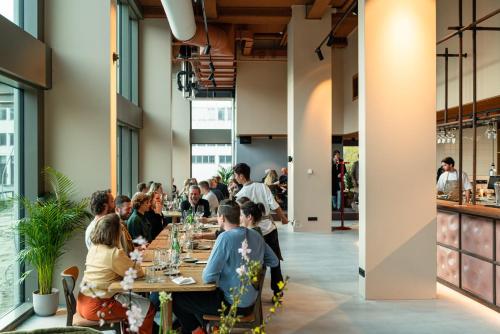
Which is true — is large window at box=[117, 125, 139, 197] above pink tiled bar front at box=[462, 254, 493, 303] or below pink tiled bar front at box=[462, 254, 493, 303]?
above

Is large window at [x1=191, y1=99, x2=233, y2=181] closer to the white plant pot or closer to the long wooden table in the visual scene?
the white plant pot

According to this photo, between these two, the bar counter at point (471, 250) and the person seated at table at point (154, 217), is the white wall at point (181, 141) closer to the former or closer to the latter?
the person seated at table at point (154, 217)

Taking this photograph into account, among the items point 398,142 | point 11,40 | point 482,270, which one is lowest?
point 482,270

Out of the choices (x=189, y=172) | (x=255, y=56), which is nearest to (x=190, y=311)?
(x=255, y=56)

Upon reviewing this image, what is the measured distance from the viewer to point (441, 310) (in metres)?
5.31

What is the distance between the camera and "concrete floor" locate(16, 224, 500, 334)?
4.73 meters

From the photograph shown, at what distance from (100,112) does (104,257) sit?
9.03 ft

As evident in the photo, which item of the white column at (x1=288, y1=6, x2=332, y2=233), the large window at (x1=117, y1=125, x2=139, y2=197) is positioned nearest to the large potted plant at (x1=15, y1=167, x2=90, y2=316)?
the large window at (x1=117, y1=125, x2=139, y2=197)

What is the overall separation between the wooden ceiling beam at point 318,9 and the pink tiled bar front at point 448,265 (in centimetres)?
616

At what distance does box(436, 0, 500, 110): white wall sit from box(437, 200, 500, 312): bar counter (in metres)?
3.23

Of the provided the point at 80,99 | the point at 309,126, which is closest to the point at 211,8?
the point at 309,126

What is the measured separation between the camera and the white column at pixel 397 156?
5750mm

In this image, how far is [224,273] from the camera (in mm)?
3576

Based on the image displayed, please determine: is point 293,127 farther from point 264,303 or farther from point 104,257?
point 104,257
